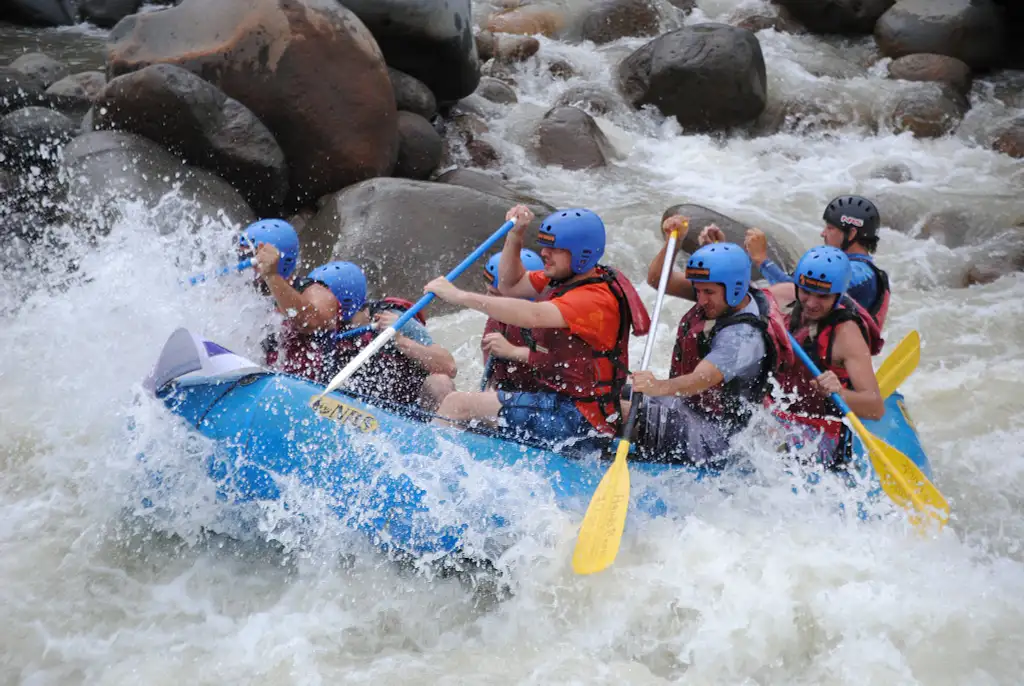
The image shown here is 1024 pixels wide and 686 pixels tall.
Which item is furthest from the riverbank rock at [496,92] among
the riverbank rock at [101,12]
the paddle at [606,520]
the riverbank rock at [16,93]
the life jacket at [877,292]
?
the paddle at [606,520]

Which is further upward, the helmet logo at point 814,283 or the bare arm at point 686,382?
the helmet logo at point 814,283

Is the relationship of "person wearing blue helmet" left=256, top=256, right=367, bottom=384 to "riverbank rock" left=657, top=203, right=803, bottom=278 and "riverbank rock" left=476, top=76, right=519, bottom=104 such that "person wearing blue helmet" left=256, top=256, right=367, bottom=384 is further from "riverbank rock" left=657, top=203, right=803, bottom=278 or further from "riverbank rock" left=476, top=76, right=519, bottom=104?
"riverbank rock" left=476, top=76, right=519, bottom=104

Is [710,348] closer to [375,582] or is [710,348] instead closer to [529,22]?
[375,582]

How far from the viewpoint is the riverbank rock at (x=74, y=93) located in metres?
8.73

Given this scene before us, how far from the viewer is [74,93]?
29.0 ft

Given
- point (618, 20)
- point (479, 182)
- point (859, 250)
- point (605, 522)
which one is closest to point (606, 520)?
point (605, 522)

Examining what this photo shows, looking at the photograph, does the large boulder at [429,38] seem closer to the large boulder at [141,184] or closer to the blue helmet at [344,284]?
the large boulder at [141,184]

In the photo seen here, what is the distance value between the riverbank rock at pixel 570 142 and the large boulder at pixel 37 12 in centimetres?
687

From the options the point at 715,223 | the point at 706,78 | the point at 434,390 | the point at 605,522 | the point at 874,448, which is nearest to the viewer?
the point at 605,522

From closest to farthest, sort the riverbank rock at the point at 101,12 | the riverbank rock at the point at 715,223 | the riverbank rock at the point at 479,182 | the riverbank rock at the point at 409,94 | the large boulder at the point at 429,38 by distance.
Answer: the riverbank rock at the point at 715,223
the riverbank rock at the point at 479,182
the large boulder at the point at 429,38
the riverbank rock at the point at 409,94
the riverbank rock at the point at 101,12

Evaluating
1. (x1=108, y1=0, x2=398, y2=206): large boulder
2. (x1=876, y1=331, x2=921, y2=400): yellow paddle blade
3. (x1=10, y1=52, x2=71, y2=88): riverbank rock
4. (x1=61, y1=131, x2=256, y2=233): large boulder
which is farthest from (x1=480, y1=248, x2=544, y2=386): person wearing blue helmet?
(x1=10, y1=52, x2=71, y2=88): riverbank rock

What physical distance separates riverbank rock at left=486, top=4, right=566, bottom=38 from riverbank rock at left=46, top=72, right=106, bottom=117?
5.83 meters

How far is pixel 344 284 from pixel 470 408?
2.81 feet

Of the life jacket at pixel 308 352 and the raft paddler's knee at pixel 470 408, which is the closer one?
the raft paddler's knee at pixel 470 408
